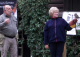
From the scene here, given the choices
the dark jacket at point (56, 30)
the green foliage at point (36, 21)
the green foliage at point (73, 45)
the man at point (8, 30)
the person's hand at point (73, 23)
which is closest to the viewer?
the dark jacket at point (56, 30)

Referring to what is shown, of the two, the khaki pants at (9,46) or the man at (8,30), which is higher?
the man at (8,30)

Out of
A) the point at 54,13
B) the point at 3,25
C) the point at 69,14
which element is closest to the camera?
the point at 54,13

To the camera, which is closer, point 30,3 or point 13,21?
point 13,21

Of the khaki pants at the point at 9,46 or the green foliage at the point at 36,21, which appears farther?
the green foliage at the point at 36,21

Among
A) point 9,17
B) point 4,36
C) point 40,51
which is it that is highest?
point 9,17

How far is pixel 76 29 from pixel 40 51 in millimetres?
1539

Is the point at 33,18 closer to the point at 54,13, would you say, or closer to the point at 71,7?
the point at 71,7

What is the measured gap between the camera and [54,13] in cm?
747

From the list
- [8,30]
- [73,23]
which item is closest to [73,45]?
[73,23]

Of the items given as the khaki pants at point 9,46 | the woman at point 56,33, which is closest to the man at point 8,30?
the khaki pants at point 9,46

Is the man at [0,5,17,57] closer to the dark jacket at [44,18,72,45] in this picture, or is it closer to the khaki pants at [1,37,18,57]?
the khaki pants at [1,37,18,57]

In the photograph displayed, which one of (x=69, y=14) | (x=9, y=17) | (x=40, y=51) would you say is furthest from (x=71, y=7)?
(x=9, y=17)

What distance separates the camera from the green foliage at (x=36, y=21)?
9.81 m

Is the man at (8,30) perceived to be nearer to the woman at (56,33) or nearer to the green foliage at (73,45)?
the woman at (56,33)
